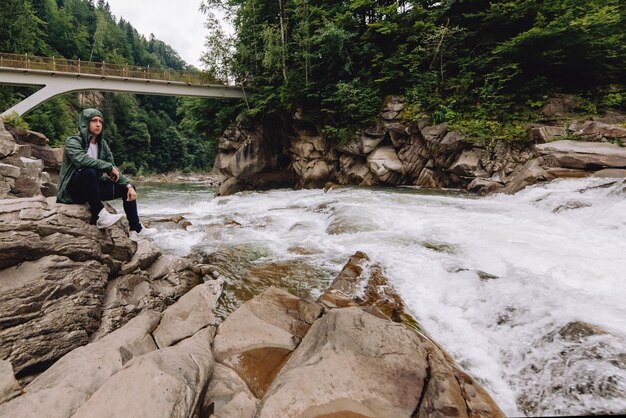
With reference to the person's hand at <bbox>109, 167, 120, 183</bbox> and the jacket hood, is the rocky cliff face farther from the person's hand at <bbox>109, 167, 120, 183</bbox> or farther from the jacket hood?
the jacket hood

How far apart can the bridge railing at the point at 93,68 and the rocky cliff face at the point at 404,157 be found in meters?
4.87

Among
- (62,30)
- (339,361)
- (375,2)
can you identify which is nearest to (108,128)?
(62,30)

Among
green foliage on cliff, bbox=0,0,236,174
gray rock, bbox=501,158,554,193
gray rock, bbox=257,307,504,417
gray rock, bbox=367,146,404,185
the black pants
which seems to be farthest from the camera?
green foliage on cliff, bbox=0,0,236,174

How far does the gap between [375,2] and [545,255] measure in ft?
64.3

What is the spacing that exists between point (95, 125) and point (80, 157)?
606 millimetres

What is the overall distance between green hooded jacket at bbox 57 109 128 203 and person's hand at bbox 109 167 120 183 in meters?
0.05

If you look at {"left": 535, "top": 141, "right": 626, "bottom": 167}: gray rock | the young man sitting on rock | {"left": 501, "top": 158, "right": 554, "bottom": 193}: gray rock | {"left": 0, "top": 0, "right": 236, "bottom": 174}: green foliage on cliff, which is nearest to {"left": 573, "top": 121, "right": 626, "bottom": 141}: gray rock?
{"left": 535, "top": 141, "right": 626, "bottom": 167}: gray rock

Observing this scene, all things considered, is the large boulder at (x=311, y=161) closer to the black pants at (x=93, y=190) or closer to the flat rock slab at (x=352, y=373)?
the black pants at (x=93, y=190)

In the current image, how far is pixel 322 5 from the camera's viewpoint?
66.0ft

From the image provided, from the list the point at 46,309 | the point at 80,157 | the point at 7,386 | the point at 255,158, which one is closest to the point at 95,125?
the point at 80,157

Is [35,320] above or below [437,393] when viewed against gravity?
above

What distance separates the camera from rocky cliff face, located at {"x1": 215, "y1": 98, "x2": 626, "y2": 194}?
10.9 m

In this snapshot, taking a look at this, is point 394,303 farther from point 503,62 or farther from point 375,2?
point 375,2

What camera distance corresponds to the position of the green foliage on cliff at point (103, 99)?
36.9 metres
